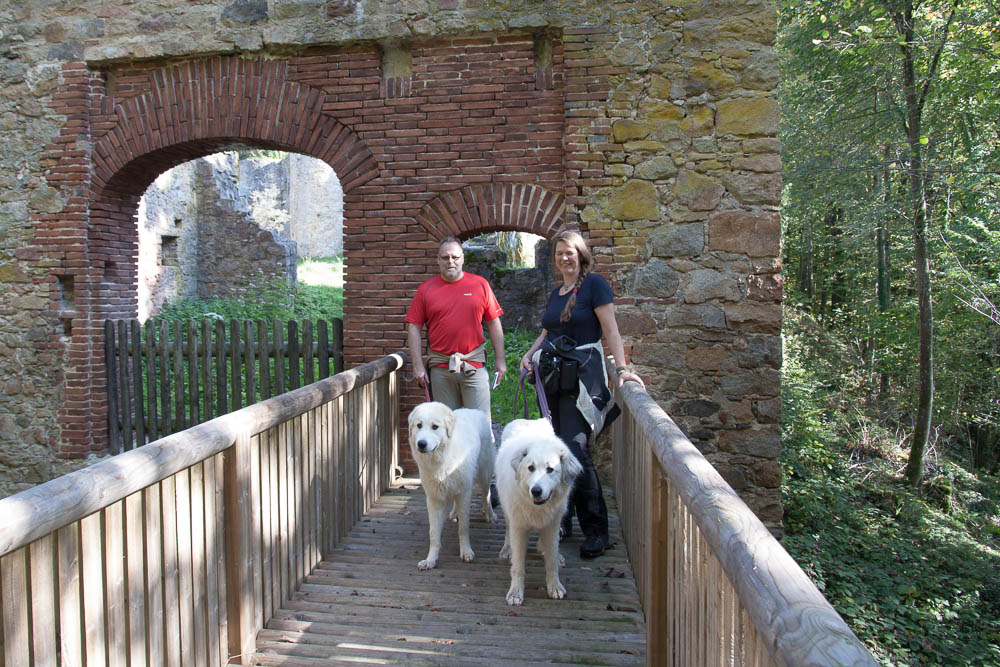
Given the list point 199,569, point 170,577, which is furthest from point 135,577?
point 199,569

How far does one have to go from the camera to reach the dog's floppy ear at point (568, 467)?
348 centimetres

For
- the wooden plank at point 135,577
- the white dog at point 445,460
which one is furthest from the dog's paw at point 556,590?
the wooden plank at point 135,577

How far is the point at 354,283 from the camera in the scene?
260 inches

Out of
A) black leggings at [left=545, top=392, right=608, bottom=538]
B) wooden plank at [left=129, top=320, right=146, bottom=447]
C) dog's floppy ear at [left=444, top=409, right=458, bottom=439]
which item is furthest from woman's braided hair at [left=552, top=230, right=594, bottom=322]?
wooden plank at [left=129, top=320, right=146, bottom=447]

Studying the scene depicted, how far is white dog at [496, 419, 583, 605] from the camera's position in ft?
11.0

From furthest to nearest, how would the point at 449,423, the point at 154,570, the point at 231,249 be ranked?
1. the point at 231,249
2. the point at 449,423
3. the point at 154,570

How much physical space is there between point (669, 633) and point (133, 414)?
6525 millimetres

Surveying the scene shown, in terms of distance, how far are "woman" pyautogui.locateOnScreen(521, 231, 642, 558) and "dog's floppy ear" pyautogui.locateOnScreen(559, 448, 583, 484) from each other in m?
0.68

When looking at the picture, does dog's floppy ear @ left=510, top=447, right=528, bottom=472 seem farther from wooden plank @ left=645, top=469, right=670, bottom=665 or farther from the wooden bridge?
wooden plank @ left=645, top=469, right=670, bottom=665

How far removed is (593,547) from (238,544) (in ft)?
7.13

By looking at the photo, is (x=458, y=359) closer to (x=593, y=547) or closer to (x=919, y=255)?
(x=593, y=547)

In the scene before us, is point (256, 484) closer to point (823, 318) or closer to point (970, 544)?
point (970, 544)

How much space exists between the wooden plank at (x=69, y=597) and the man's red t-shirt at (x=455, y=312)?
332 cm

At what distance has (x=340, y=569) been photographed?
14.1 ft
